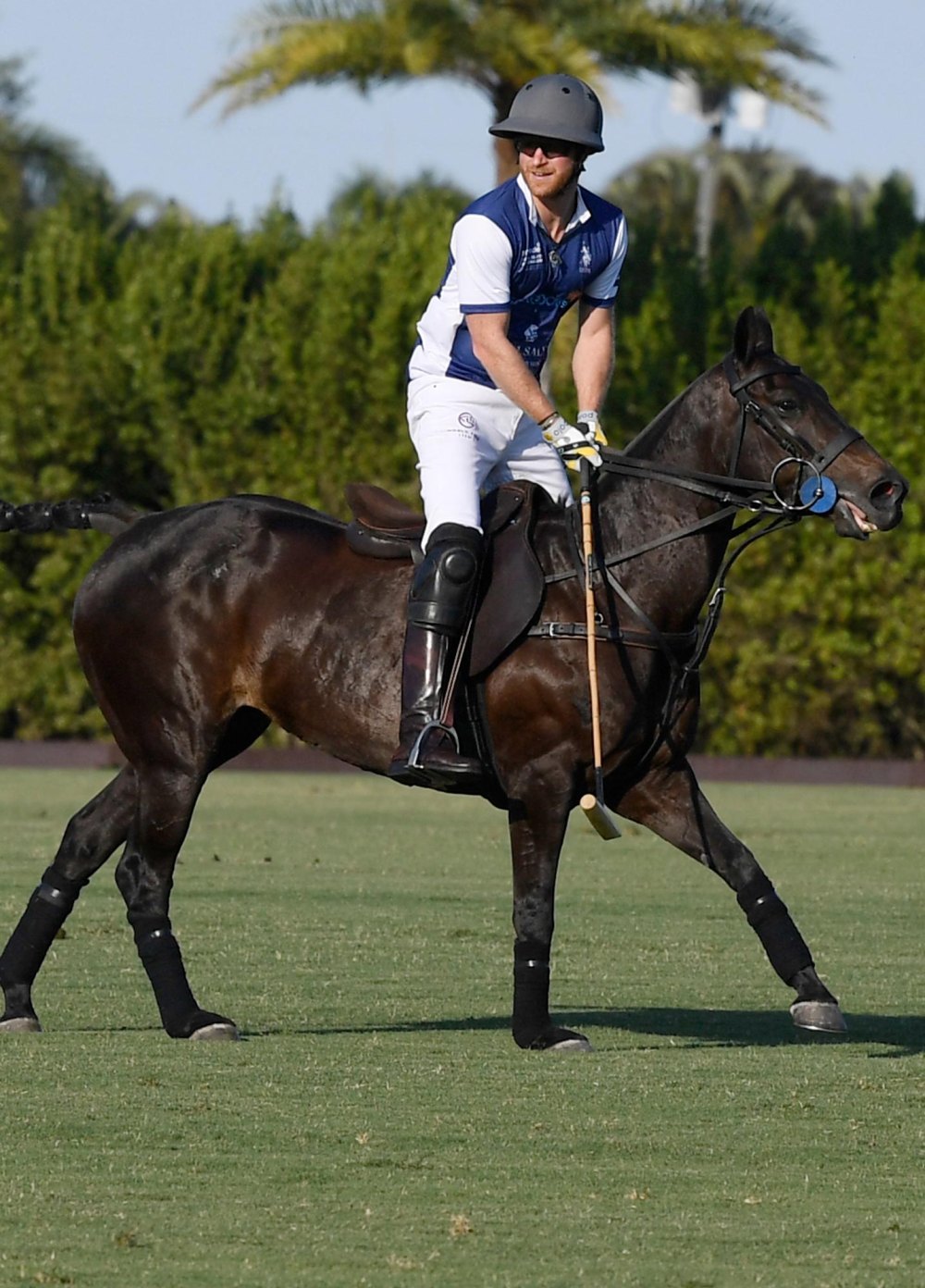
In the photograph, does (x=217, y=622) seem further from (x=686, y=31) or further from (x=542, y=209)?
(x=686, y=31)

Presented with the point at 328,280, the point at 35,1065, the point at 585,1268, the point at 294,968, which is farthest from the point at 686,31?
the point at 585,1268

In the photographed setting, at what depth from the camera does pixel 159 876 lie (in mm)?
7398

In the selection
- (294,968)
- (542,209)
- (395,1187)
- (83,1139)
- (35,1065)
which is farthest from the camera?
(294,968)

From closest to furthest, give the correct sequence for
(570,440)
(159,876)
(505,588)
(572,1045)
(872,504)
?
(872,504)
(572,1045)
(570,440)
(505,588)
(159,876)

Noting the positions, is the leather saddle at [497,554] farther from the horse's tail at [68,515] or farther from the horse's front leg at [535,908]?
the horse's tail at [68,515]

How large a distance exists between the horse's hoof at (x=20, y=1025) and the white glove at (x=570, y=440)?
2.36 metres

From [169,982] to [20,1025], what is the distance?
0.47 meters

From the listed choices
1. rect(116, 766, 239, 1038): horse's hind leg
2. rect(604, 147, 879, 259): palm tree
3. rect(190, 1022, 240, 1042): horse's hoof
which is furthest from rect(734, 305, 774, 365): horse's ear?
rect(604, 147, 879, 259): palm tree

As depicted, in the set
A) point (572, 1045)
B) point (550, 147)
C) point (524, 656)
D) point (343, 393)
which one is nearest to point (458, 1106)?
point (572, 1045)

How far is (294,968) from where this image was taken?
28.9 feet

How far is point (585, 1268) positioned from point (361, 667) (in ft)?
10.5

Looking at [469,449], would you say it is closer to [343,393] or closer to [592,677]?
[592,677]

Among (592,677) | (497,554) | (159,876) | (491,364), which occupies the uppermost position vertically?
(491,364)

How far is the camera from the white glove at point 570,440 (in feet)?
23.0
